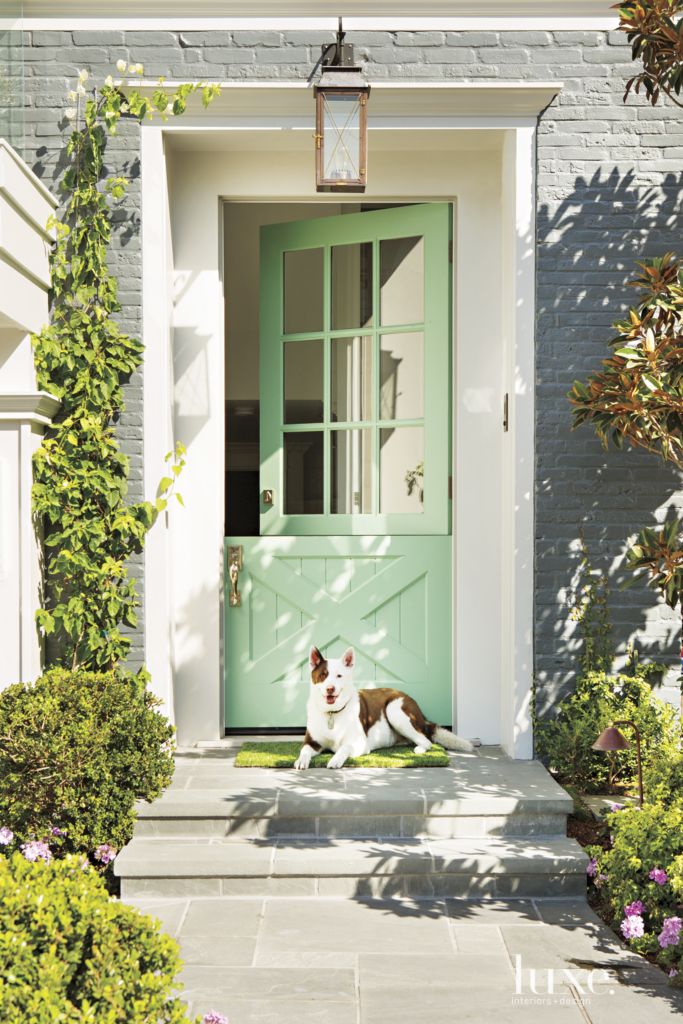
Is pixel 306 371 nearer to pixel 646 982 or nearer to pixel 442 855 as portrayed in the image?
pixel 442 855

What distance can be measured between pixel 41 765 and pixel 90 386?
1.80 m

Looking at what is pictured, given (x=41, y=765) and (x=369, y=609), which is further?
(x=369, y=609)

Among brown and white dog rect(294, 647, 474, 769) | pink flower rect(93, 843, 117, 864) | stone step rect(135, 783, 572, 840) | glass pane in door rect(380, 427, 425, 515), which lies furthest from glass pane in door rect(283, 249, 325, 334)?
pink flower rect(93, 843, 117, 864)

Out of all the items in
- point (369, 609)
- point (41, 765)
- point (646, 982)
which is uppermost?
point (369, 609)

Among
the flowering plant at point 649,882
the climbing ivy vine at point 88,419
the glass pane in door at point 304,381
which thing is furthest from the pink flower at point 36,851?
the glass pane in door at point 304,381

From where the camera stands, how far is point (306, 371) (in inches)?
226

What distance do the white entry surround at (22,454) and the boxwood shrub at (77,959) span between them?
239 centimetres

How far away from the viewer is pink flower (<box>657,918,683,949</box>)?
11.4 feet

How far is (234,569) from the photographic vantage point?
5590mm

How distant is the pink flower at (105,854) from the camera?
4.30 m

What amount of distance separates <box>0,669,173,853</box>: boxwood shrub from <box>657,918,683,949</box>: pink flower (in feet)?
6.98

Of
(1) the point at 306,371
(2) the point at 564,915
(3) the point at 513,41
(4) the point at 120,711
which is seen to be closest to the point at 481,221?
(3) the point at 513,41

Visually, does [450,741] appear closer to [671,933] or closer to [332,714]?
[332,714]
